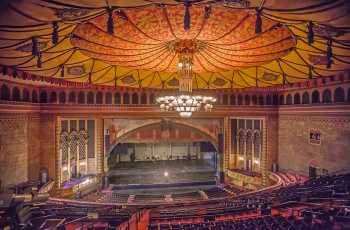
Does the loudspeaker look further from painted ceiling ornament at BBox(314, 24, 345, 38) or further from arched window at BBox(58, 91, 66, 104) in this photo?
arched window at BBox(58, 91, 66, 104)

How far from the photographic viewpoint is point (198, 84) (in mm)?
14625

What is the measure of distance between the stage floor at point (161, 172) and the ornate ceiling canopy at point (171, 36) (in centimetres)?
939

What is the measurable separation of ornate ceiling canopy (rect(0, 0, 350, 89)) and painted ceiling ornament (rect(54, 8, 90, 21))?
0.06ft

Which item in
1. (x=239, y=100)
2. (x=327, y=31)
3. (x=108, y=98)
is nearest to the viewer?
(x=327, y=31)

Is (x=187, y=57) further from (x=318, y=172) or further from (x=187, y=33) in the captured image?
(x=318, y=172)

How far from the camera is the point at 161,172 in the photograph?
1930 centimetres

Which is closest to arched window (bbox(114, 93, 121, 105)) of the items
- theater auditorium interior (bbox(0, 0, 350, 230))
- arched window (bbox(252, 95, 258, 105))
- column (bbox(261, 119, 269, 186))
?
theater auditorium interior (bbox(0, 0, 350, 230))

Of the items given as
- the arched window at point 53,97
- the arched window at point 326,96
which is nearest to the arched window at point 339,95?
the arched window at point 326,96

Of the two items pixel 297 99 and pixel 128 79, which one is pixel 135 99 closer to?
pixel 128 79

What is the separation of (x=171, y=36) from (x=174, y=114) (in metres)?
9.67

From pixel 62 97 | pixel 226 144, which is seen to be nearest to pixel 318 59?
pixel 226 144

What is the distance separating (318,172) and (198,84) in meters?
8.18

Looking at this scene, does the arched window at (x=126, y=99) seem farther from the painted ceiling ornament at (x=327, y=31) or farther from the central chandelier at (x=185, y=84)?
the painted ceiling ornament at (x=327, y=31)

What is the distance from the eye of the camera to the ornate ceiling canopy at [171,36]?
4.28 metres
